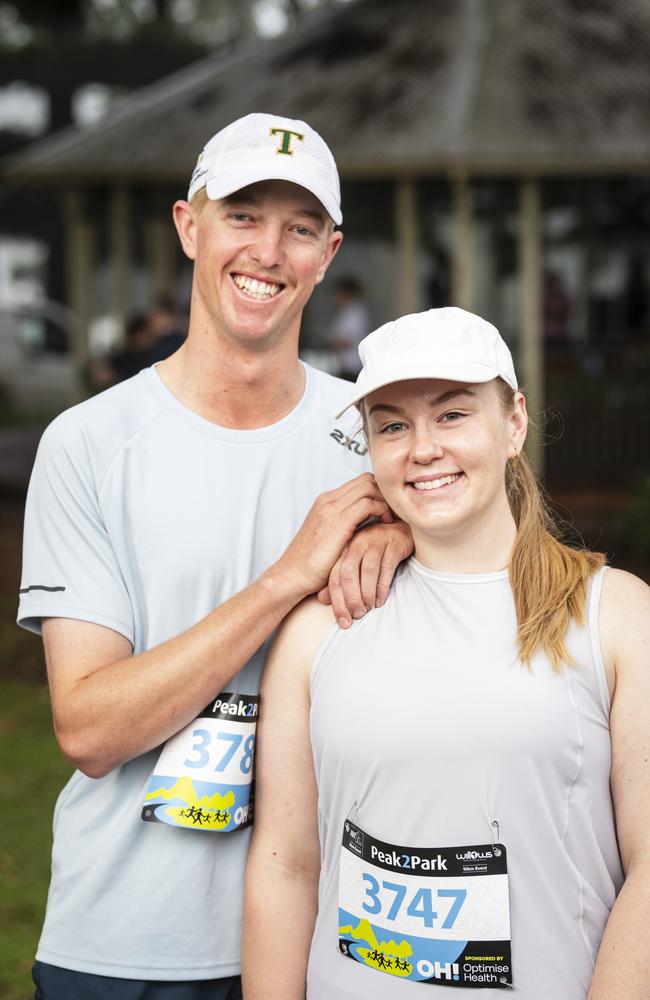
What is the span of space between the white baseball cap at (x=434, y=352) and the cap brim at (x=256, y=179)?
0.38m

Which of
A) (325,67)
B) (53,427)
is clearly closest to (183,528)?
(53,427)

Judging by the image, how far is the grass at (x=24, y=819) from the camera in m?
5.80

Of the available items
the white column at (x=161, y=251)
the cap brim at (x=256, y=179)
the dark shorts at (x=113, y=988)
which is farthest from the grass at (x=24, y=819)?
the white column at (x=161, y=251)

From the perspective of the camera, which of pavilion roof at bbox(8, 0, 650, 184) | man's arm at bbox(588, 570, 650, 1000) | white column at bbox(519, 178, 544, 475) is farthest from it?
white column at bbox(519, 178, 544, 475)

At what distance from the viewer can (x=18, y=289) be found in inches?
1457


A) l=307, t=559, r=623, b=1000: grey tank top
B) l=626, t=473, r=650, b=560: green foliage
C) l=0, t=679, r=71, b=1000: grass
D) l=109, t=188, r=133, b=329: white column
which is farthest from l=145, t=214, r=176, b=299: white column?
l=307, t=559, r=623, b=1000: grey tank top

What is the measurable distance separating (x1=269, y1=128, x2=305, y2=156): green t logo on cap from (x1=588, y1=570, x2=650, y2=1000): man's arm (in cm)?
110

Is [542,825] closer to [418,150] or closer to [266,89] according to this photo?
[418,150]

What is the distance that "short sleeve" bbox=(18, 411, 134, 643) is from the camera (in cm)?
277

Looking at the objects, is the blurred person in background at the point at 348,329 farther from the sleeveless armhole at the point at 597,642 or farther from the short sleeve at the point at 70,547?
the sleeveless armhole at the point at 597,642

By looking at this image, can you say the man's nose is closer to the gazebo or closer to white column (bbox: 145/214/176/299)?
the gazebo

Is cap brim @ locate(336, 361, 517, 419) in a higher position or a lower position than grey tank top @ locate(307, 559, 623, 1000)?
higher

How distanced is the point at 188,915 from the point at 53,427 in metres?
0.99

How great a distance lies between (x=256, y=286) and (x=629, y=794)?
122cm
